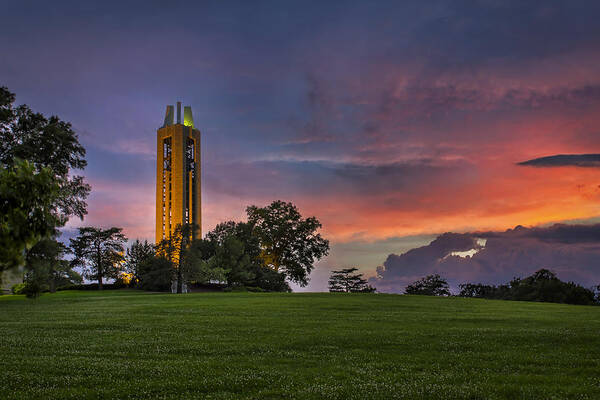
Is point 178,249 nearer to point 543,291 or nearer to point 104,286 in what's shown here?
point 104,286

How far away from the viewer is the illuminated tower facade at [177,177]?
6102 inches

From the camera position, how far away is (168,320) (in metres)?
25.9

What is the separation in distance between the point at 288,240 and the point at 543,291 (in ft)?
173

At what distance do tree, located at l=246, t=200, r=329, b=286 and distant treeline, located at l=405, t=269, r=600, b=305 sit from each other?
3241cm

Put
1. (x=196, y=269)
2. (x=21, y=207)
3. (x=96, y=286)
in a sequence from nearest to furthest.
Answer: (x=21, y=207)
(x=196, y=269)
(x=96, y=286)

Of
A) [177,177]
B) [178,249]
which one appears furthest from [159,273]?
[177,177]

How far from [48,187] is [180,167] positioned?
15410 centimetres

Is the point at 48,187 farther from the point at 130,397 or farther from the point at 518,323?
the point at 518,323

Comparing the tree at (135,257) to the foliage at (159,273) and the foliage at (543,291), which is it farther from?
the foliage at (543,291)

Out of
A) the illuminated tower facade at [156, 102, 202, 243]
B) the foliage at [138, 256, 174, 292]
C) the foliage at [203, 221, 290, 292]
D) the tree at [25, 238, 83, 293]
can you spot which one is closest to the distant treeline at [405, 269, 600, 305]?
the foliage at [203, 221, 290, 292]

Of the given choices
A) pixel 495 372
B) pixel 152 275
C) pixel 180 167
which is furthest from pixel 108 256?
pixel 495 372

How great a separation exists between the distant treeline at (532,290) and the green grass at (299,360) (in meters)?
32.7

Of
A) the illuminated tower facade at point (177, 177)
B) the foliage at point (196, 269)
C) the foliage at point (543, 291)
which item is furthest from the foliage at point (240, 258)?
the illuminated tower facade at point (177, 177)

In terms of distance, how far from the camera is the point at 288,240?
9669cm
